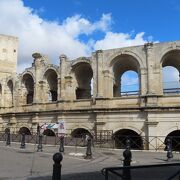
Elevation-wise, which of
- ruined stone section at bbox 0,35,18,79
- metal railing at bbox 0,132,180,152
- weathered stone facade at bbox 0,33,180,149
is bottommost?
metal railing at bbox 0,132,180,152

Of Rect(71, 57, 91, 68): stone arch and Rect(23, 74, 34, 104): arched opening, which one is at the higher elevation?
Rect(71, 57, 91, 68): stone arch

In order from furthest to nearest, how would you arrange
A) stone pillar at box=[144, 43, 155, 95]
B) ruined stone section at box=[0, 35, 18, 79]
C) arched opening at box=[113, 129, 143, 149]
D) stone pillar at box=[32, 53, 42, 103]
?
ruined stone section at box=[0, 35, 18, 79], stone pillar at box=[32, 53, 42, 103], arched opening at box=[113, 129, 143, 149], stone pillar at box=[144, 43, 155, 95]

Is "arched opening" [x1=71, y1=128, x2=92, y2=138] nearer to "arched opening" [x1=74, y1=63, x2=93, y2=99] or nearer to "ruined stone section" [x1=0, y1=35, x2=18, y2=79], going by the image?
"arched opening" [x1=74, y1=63, x2=93, y2=99]

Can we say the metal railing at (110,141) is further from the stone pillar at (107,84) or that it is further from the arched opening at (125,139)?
the stone pillar at (107,84)

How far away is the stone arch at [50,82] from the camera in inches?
1260

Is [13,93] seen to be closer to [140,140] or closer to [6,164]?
[140,140]

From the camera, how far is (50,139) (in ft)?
85.5

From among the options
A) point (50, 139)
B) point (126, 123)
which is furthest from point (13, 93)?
point (126, 123)

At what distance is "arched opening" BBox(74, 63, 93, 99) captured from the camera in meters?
30.3

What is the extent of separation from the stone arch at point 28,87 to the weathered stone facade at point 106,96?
1163 mm

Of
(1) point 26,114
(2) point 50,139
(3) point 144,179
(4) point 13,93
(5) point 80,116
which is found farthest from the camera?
(4) point 13,93

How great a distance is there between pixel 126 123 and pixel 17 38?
83.0 ft

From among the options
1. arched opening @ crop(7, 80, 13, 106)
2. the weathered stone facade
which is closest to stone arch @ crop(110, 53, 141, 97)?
the weathered stone facade

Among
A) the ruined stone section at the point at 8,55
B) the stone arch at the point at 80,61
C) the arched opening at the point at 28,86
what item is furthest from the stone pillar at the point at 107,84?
the ruined stone section at the point at 8,55
